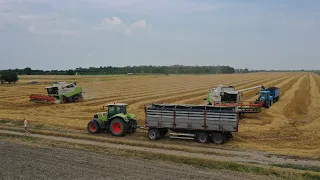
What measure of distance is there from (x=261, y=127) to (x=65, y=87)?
86.4 feet

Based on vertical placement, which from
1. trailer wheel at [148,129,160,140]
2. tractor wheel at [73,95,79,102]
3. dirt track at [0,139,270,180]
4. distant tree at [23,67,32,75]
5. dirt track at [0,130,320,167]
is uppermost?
distant tree at [23,67,32,75]

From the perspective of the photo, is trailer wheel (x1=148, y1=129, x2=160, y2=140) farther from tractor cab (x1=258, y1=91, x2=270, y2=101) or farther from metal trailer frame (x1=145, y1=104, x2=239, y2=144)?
tractor cab (x1=258, y1=91, x2=270, y2=101)

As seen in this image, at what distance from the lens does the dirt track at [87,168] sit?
15.4 metres

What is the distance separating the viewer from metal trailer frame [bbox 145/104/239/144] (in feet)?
69.1

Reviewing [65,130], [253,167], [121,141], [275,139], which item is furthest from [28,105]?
[253,167]

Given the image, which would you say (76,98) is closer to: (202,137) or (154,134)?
(154,134)

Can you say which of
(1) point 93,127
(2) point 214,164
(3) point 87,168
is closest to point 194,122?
(2) point 214,164

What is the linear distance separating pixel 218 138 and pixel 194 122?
1.69 m

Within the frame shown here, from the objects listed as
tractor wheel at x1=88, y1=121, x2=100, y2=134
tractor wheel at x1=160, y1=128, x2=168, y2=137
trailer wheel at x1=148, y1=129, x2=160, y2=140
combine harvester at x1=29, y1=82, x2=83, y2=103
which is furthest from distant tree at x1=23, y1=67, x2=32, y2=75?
trailer wheel at x1=148, y1=129, x2=160, y2=140

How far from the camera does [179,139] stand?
74.1 ft

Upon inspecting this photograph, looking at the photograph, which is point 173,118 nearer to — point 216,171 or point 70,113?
point 216,171

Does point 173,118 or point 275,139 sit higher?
point 173,118

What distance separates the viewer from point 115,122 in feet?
78.4

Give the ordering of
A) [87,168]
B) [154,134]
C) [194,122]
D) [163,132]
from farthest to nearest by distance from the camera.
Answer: [163,132]
[154,134]
[194,122]
[87,168]
